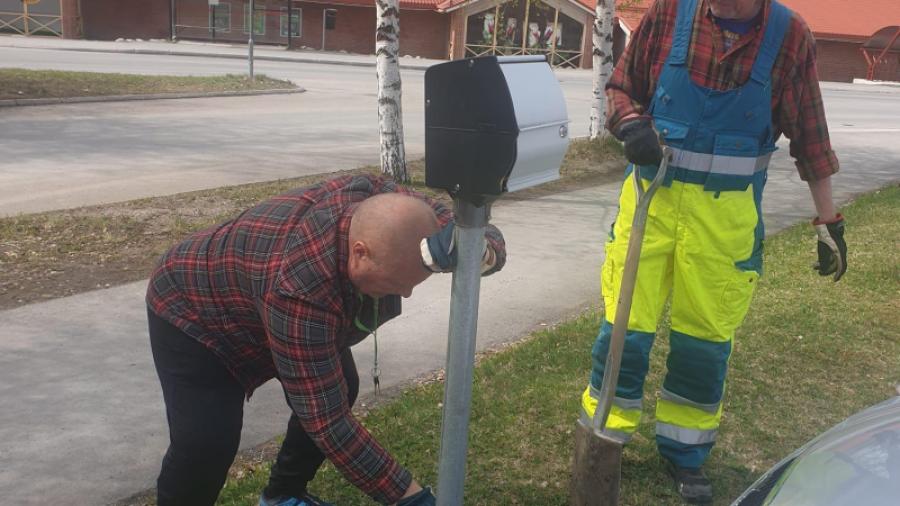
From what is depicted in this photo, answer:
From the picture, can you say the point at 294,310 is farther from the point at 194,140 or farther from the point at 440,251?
the point at 194,140

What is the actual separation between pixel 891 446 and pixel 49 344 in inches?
161

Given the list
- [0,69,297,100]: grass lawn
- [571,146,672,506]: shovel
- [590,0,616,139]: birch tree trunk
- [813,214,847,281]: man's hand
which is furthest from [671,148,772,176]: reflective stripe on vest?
[0,69,297,100]: grass lawn

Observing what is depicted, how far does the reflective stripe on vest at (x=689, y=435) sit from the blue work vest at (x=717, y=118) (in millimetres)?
915

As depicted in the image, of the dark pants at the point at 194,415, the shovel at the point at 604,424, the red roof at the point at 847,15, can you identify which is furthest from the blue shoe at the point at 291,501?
the red roof at the point at 847,15

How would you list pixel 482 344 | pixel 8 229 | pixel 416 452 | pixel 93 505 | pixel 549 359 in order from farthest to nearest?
pixel 8 229, pixel 482 344, pixel 549 359, pixel 416 452, pixel 93 505

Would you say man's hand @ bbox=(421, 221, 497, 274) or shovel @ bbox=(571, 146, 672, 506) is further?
shovel @ bbox=(571, 146, 672, 506)

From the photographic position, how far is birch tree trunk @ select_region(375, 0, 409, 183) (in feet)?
29.7

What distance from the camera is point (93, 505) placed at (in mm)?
3248

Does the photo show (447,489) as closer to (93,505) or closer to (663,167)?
(663,167)

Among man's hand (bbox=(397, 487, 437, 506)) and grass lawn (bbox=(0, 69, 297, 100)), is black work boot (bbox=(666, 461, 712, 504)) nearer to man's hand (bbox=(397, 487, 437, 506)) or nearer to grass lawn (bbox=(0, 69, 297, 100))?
man's hand (bbox=(397, 487, 437, 506))

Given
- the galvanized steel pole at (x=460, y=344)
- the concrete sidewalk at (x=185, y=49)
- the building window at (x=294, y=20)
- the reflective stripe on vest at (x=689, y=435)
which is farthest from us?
the building window at (x=294, y=20)

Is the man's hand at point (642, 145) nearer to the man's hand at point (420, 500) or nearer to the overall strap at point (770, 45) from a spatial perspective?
the overall strap at point (770, 45)

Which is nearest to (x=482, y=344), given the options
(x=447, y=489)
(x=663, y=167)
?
(x=663, y=167)

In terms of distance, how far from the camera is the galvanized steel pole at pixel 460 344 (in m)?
1.97
